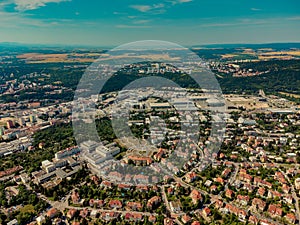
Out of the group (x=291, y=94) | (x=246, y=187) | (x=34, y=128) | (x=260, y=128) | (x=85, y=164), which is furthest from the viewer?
(x=291, y=94)

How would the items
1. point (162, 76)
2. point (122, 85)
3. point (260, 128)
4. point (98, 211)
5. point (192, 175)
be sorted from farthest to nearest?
Answer: point (162, 76) < point (122, 85) < point (260, 128) < point (192, 175) < point (98, 211)

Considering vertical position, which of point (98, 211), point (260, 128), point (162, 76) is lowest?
point (98, 211)

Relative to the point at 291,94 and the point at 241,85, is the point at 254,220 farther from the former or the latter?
the point at 241,85

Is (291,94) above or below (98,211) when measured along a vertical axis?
above

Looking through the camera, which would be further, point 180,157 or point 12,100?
point 12,100

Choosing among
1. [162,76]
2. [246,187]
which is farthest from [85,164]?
[162,76]

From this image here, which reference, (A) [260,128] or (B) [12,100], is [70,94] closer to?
(B) [12,100]

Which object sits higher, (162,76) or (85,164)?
(162,76)

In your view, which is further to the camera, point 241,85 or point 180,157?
point 241,85

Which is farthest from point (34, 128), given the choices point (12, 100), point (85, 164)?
point (12, 100)
